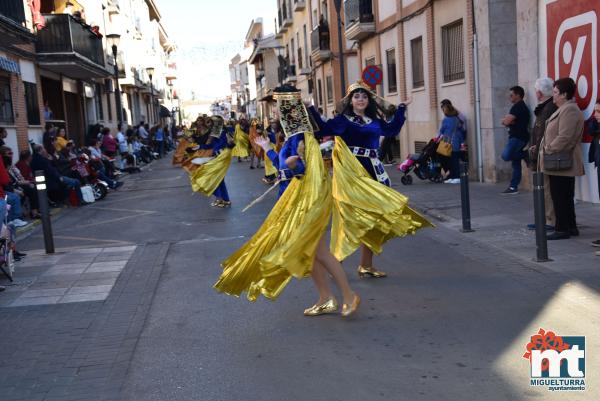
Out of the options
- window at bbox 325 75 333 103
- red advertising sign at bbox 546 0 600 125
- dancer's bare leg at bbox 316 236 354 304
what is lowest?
dancer's bare leg at bbox 316 236 354 304

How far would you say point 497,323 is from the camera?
5203mm

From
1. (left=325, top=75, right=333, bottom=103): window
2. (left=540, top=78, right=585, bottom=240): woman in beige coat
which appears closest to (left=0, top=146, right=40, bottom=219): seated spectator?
(left=540, top=78, right=585, bottom=240): woman in beige coat

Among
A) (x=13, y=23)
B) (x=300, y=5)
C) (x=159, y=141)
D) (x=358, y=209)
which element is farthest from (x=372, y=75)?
(x=159, y=141)

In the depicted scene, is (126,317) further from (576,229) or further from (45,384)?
(576,229)

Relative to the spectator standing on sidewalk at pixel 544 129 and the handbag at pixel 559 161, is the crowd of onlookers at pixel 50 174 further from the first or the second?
the spectator standing on sidewalk at pixel 544 129

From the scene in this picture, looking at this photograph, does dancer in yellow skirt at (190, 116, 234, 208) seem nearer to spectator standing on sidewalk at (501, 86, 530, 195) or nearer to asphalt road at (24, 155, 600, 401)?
asphalt road at (24, 155, 600, 401)

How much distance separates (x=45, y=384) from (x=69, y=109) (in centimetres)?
2527

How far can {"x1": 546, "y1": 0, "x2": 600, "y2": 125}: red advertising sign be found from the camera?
9.84 m

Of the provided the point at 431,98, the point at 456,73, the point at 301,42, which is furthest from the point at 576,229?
the point at 301,42

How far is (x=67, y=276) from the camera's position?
7.99 metres

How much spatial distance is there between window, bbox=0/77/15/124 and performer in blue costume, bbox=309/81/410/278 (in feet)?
44.3

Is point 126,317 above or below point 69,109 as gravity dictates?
below

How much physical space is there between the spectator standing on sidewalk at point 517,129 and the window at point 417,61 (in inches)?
280

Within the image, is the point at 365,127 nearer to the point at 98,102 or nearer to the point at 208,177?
the point at 208,177
